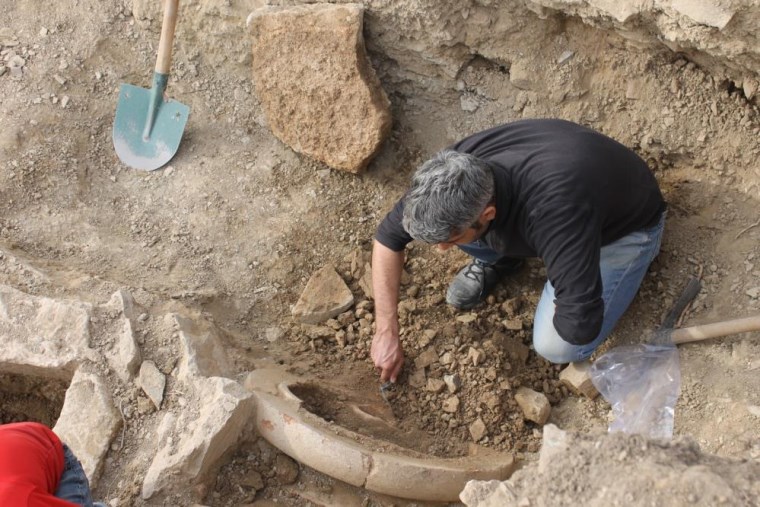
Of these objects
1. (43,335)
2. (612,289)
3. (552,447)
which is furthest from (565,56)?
(43,335)

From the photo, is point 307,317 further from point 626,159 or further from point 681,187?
point 681,187

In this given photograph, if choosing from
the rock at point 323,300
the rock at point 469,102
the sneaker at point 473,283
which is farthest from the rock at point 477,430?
the rock at point 469,102

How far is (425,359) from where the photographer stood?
10.6 feet

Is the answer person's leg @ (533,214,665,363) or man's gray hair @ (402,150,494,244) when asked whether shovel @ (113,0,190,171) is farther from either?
person's leg @ (533,214,665,363)

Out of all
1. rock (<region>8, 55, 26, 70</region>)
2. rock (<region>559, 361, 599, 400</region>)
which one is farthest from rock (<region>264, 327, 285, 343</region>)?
rock (<region>8, 55, 26, 70</region>)

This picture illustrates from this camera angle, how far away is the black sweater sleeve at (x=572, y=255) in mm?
2592

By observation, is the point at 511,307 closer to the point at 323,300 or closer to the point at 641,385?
the point at 641,385

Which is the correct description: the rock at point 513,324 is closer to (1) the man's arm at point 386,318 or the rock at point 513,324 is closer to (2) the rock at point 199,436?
(1) the man's arm at point 386,318

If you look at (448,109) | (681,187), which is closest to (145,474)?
(448,109)

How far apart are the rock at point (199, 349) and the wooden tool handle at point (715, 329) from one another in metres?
2.01

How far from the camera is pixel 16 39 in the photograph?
13.8 feet

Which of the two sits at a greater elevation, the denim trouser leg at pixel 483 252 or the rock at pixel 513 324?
the denim trouser leg at pixel 483 252

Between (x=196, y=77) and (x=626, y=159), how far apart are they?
2573mm

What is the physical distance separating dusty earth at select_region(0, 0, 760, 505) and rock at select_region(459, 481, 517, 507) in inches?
31.7
